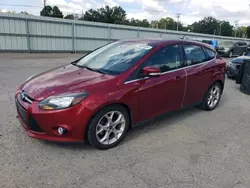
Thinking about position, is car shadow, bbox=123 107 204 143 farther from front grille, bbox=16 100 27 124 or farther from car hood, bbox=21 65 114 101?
front grille, bbox=16 100 27 124

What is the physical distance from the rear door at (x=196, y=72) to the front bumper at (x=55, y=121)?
2227 mm

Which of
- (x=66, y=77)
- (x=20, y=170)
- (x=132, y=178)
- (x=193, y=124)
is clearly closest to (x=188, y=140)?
(x=193, y=124)

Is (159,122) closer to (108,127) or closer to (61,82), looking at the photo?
(108,127)

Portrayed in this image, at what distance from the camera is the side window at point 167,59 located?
355cm

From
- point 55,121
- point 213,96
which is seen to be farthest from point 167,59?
point 55,121

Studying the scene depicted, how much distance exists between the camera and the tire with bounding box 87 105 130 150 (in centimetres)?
293

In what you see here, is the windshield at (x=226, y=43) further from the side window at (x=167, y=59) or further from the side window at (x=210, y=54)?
the side window at (x=167, y=59)

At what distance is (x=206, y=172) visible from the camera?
2.71 metres

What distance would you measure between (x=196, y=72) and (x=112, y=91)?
2.05 m

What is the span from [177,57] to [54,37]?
51.3 ft

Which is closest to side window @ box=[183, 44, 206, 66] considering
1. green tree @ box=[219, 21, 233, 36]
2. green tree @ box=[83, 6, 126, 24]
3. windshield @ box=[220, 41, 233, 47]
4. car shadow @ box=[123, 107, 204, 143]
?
car shadow @ box=[123, 107, 204, 143]

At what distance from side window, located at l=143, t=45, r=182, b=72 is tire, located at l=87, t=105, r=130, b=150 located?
2.95 ft

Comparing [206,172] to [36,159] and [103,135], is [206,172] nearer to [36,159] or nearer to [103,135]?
[103,135]

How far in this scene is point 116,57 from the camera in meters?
3.67
